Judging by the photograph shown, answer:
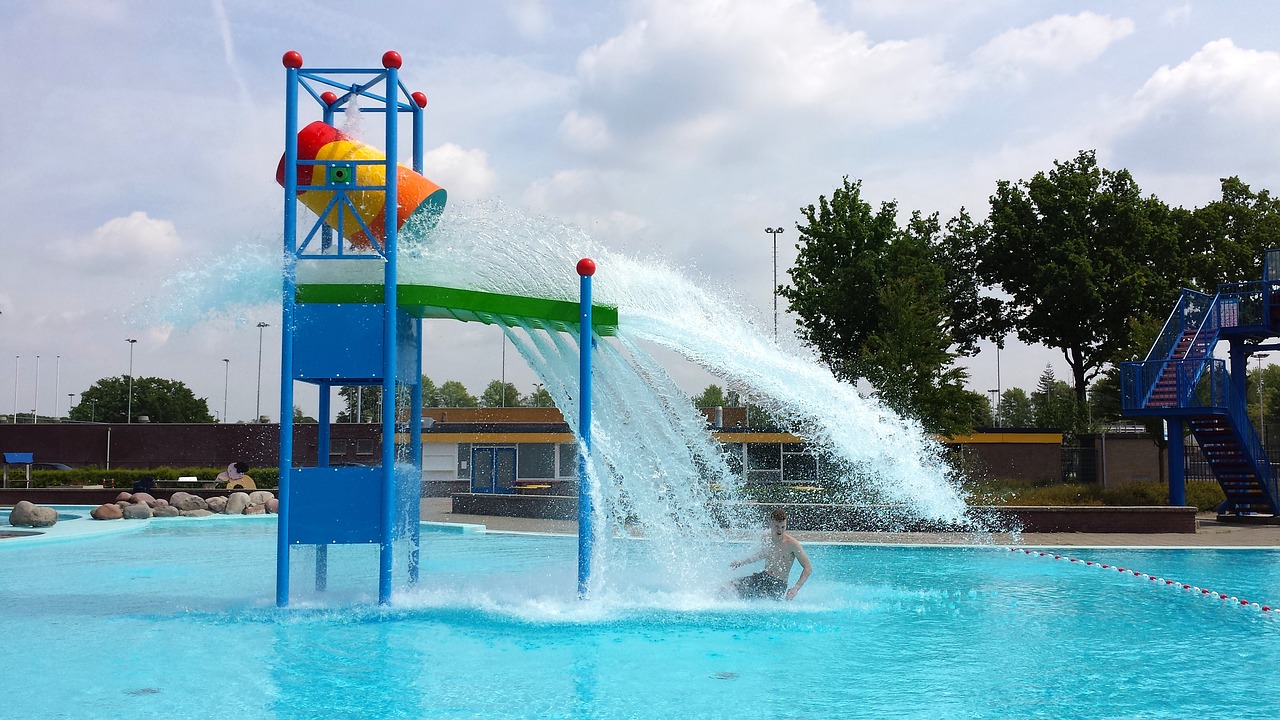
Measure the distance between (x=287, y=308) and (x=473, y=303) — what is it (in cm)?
197

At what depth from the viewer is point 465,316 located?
38.7 ft

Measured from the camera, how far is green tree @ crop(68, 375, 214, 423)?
10838 centimetres

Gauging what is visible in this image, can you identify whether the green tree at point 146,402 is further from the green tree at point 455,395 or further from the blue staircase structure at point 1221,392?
the blue staircase structure at point 1221,392

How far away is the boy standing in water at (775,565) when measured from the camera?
11.4 m

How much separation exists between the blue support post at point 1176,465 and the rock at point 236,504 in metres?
22.9

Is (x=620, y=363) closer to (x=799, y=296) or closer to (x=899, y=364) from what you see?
(x=899, y=364)

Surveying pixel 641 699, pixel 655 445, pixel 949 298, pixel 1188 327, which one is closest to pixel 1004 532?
pixel 1188 327

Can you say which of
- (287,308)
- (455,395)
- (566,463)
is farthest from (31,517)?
(455,395)

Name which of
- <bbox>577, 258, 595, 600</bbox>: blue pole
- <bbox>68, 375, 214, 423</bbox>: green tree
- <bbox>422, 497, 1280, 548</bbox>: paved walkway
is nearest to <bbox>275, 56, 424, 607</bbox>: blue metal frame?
<bbox>577, 258, 595, 600</bbox>: blue pole

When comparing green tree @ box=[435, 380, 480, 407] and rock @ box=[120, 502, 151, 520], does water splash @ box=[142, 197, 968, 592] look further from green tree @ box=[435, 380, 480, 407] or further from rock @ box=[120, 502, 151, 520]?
green tree @ box=[435, 380, 480, 407]

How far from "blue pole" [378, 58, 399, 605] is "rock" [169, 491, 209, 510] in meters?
18.1

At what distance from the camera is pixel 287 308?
35.8ft

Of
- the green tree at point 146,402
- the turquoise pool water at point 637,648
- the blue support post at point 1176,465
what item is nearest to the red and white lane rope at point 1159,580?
the turquoise pool water at point 637,648

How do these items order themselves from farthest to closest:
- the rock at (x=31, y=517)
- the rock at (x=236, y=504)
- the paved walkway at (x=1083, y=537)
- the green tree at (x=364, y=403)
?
the green tree at (x=364, y=403), the rock at (x=236, y=504), the rock at (x=31, y=517), the paved walkway at (x=1083, y=537)
